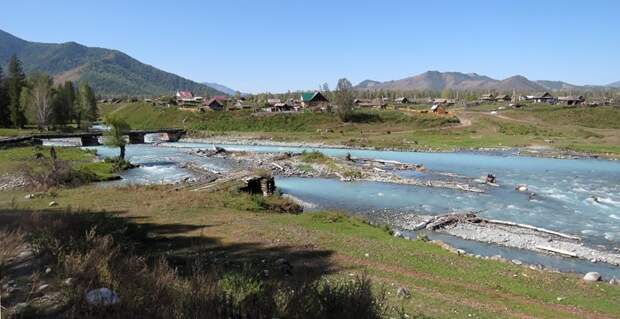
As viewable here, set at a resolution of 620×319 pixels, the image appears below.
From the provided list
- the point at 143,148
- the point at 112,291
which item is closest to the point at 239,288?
the point at 112,291

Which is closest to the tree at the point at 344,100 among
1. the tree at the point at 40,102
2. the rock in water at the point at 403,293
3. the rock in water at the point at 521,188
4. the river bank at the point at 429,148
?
the river bank at the point at 429,148

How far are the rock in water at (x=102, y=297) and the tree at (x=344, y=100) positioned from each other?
121306 mm

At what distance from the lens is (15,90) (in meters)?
108

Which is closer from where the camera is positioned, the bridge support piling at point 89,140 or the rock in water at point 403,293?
the rock in water at point 403,293

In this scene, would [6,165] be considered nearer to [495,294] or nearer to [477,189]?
[477,189]

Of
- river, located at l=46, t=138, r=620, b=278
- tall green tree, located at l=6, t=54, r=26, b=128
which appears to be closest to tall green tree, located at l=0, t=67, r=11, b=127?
tall green tree, located at l=6, t=54, r=26, b=128

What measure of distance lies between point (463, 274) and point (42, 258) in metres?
14.4

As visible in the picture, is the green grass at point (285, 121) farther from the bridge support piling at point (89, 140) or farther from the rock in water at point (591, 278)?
the rock in water at point (591, 278)

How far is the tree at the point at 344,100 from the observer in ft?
417

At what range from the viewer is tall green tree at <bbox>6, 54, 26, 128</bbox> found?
341 feet

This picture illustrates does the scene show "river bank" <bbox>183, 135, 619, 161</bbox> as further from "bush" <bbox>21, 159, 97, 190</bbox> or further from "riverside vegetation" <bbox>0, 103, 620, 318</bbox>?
"riverside vegetation" <bbox>0, 103, 620, 318</bbox>

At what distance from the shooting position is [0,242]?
393 inches

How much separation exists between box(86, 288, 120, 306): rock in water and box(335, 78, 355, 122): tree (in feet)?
398

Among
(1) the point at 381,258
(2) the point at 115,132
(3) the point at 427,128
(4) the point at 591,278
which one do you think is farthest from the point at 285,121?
(4) the point at 591,278
